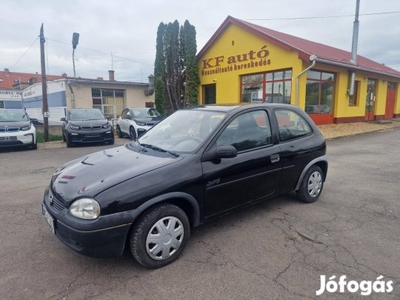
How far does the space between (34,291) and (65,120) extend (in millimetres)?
10363

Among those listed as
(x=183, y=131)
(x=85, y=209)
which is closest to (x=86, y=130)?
(x=183, y=131)

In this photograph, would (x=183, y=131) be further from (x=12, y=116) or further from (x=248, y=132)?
(x=12, y=116)

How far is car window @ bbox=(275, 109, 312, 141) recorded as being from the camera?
13.0ft

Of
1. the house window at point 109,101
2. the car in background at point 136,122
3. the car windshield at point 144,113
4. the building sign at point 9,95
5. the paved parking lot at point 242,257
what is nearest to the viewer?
the paved parking lot at point 242,257

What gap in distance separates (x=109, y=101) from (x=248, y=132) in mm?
18686

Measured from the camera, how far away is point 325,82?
1455cm

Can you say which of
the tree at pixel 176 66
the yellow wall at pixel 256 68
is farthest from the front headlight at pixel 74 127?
the yellow wall at pixel 256 68

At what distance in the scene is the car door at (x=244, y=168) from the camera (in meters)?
3.15

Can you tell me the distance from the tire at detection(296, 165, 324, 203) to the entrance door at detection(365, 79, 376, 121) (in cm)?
1590

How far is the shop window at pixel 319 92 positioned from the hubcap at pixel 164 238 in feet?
41.1

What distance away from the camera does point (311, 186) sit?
4410 millimetres

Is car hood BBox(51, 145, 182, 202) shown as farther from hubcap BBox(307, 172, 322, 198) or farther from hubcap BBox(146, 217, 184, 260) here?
hubcap BBox(307, 172, 322, 198)

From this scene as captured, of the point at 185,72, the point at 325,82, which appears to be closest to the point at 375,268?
the point at 325,82

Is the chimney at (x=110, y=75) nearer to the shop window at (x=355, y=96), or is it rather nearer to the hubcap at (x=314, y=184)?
the shop window at (x=355, y=96)
